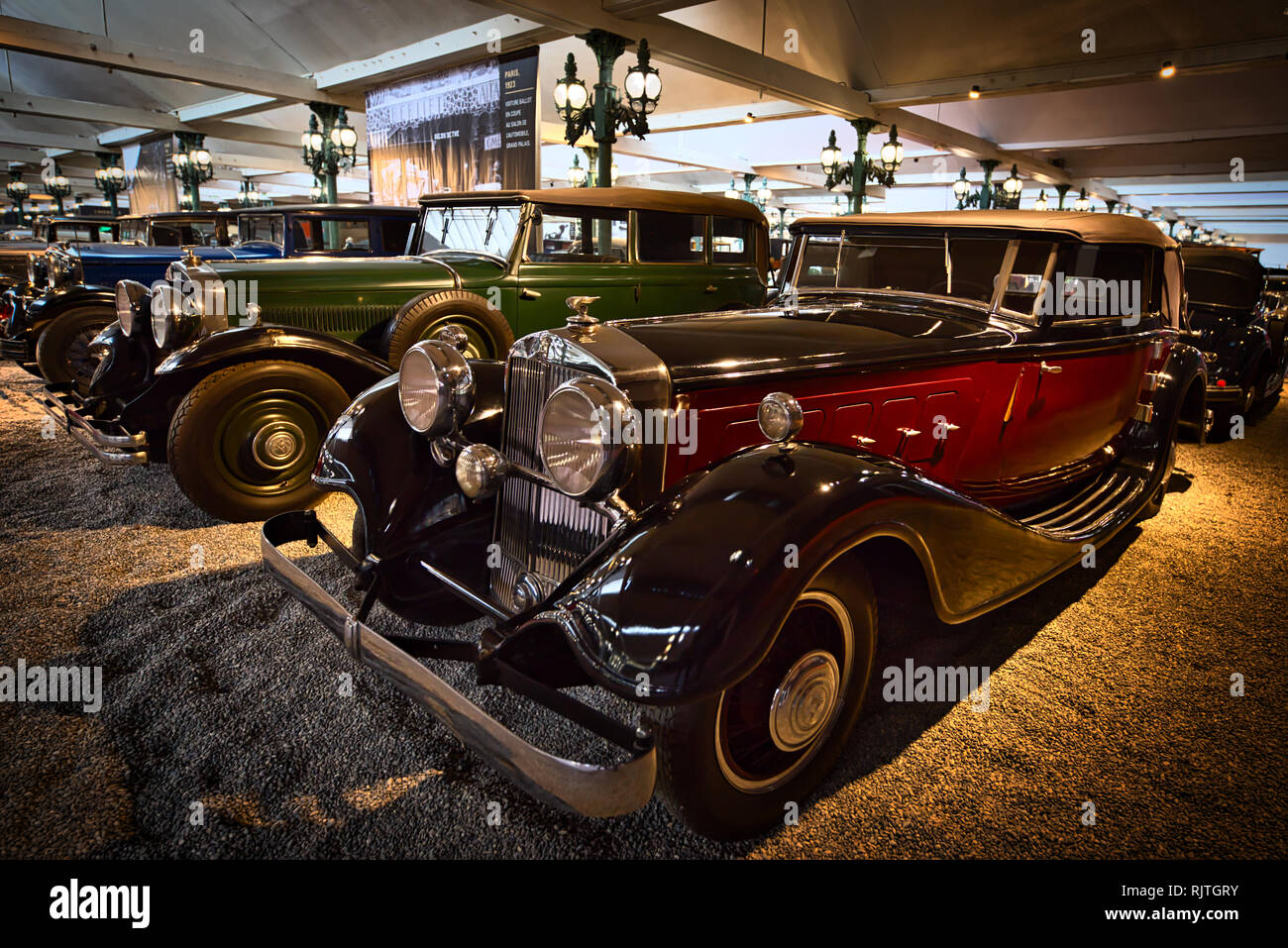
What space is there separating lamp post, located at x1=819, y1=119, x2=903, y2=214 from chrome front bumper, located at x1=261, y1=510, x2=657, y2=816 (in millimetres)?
13502

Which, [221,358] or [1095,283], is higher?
[1095,283]

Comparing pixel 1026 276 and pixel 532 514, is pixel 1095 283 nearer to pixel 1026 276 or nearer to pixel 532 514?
pixel 1026 276

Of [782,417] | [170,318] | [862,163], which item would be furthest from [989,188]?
[782,417]

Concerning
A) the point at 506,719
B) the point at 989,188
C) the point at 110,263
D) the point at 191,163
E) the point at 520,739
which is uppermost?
the point at 191,163

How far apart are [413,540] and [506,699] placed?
622mm

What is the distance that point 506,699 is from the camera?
2469mm

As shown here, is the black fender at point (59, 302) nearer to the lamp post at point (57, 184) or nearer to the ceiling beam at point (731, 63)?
the ceiling beam at point (731, 63)

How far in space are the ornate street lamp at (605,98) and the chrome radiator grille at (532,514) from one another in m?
6.91

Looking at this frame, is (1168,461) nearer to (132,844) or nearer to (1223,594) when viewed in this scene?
(1223,594)

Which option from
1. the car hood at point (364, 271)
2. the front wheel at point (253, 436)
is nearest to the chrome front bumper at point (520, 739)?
the front wheel at point (253, 436)

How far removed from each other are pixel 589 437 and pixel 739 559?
0.54m

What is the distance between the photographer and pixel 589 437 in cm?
188

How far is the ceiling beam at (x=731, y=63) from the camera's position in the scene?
866 centimetres
